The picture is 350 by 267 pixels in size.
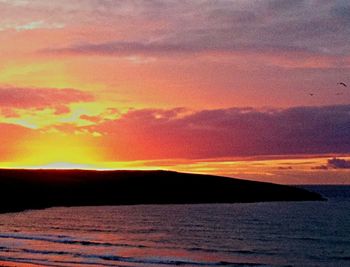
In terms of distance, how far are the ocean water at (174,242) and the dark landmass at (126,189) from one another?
45736mm

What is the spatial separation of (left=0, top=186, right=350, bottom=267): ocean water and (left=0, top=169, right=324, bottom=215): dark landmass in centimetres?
4574

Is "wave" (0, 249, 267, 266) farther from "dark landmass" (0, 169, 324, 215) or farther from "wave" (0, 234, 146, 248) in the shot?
"dark landmass" (0, 169, 324, 215)

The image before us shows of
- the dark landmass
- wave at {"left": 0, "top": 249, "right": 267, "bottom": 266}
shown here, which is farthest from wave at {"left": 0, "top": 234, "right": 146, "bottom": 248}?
the dark landmass

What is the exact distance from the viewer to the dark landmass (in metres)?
124

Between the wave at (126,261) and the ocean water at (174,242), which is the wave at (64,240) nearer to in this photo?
the ocean water at (174,242)

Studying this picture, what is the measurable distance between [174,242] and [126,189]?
87.9 meters

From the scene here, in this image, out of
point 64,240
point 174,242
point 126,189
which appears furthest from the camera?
point 126,189

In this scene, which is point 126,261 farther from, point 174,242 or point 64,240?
point 64,240

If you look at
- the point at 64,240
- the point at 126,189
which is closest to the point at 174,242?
the point at 64,240

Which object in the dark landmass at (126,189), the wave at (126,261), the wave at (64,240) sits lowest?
the wave at (126,261)

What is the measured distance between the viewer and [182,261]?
4053 cm

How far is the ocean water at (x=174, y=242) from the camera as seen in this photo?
4149 cm

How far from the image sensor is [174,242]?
5253cm

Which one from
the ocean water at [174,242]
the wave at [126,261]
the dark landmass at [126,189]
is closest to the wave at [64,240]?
the ocean water at [174,242]
